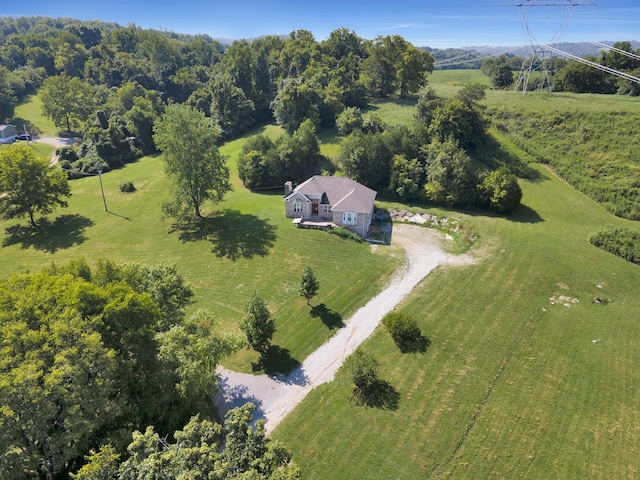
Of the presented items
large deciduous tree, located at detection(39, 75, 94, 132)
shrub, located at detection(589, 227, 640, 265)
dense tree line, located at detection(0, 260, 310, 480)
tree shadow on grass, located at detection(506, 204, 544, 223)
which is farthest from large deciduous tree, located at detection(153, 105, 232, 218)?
large deciduous tree, located at detection(39, 75, 94, 132)

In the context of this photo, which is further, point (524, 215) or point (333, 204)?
point (524, 215)

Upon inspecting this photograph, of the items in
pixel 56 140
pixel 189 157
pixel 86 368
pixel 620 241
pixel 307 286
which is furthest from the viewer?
pixel 56 140

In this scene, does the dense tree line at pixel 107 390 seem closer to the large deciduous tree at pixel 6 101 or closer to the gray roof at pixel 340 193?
the gray roof at pixel 340 193

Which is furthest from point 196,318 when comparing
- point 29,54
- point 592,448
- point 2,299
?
point 29,54

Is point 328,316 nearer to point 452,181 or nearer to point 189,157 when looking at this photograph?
point 189,157

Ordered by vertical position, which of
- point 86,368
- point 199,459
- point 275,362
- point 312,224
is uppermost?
point 86,368

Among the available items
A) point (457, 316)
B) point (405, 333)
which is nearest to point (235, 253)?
point (405, 333)

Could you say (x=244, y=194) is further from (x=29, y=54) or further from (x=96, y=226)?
(x=29, y=54)

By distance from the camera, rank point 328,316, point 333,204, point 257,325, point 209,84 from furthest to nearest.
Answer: point 209,84, point 333,204, point 328,316, point 257,325
